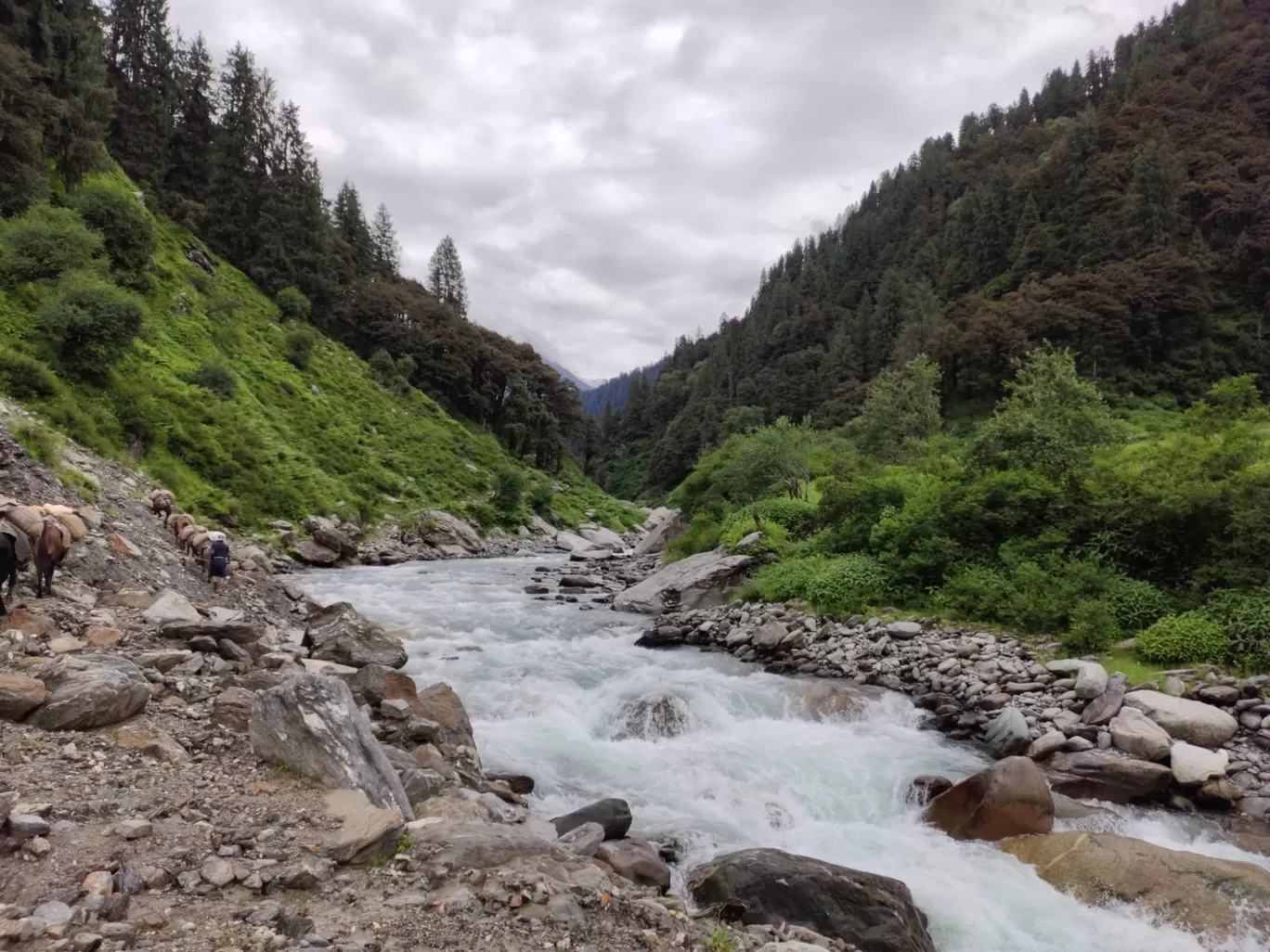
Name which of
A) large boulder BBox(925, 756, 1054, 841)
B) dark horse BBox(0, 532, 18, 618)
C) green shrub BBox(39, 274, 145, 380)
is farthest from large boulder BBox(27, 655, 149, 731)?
green shrub BBox(39, 274, 145, 380)

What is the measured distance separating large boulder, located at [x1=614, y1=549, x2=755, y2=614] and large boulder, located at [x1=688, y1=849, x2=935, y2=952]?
1564cm

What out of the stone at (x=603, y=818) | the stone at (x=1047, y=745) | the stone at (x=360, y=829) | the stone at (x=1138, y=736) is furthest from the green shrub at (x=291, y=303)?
the stone at (x=1138, y=736)

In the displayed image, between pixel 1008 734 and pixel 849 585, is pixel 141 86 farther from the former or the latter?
pixel 1008 734

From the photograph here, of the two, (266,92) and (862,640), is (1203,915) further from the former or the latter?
(266,92)

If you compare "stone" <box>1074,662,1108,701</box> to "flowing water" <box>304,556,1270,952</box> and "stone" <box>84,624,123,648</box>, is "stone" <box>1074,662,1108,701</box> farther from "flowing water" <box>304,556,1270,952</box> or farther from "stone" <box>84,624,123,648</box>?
"stone" <box>84,624,123,648</box>

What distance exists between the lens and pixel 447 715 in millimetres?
9867

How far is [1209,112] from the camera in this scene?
3031 inches

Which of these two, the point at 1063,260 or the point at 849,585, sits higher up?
the point at 1063,260

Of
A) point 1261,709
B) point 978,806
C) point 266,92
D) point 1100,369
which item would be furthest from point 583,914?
point 266,92

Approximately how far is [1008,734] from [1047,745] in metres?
0.71

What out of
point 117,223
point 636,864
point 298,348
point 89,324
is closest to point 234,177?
point 298,348

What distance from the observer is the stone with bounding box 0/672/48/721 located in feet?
19.3

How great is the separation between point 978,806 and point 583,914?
638 centimetres

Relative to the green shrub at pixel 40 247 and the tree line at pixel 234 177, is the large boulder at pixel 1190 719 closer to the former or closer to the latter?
the green shrub at pixel 40 247
